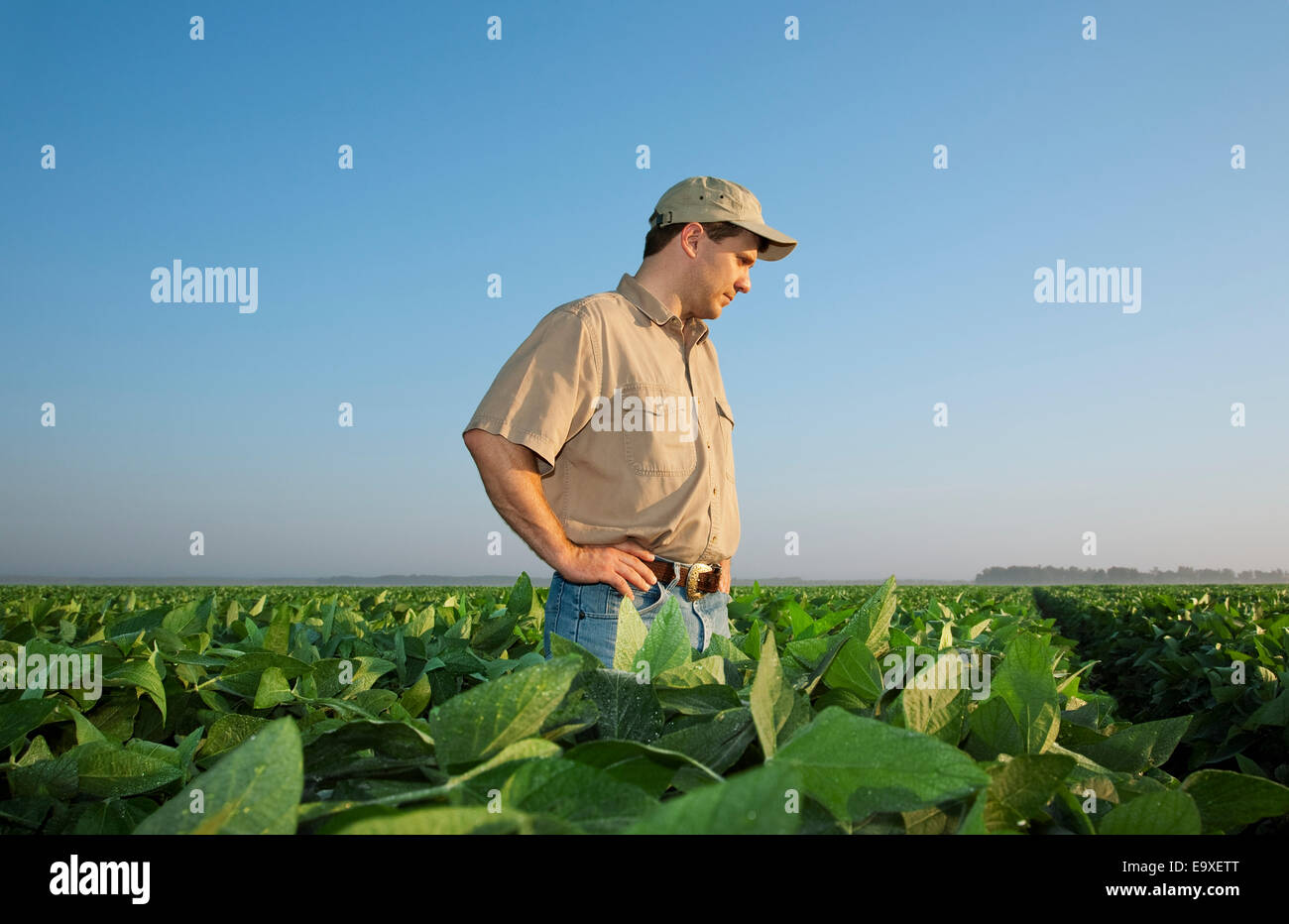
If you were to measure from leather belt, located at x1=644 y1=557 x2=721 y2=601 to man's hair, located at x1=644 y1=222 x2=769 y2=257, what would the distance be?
58.2 inches

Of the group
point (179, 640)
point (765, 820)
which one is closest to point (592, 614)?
point (179, 640)

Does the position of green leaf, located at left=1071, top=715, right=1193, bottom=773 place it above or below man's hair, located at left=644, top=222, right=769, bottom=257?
below

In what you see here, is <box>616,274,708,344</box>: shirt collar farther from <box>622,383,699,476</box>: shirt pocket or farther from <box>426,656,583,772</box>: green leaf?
<box>426,656,583,772</box>: green leaf

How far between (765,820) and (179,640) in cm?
197

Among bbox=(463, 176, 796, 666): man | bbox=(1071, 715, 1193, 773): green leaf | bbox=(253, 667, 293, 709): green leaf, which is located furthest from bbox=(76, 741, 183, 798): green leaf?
bbox=(463, 176, 796, 666): man

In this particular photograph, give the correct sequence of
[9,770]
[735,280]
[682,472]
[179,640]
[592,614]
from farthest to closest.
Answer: [735,280], [682,472], [592,614], [179,640], [9,770]

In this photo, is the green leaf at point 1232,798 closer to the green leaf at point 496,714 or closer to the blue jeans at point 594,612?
the green leaf at point 496,714

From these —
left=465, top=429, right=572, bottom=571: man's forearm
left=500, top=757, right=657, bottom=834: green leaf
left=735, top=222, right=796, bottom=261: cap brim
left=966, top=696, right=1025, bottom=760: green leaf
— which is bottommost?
left=966, top=696, right=1025, bottom=760: green leaf

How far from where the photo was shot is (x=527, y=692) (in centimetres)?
78

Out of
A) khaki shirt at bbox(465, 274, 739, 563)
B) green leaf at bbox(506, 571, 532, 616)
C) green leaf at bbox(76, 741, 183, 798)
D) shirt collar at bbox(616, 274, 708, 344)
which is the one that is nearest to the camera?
green leaf at bbox(76, 741, 183, 798)

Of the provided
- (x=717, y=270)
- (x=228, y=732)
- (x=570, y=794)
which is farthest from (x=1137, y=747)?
(x=717, y=270)

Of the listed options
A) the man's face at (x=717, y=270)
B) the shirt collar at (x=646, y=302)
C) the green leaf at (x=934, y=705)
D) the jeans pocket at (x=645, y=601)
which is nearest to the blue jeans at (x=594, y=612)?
the jeans pocket at (x=645, y=601)

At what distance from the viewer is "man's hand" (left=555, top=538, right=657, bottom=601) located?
295cm
